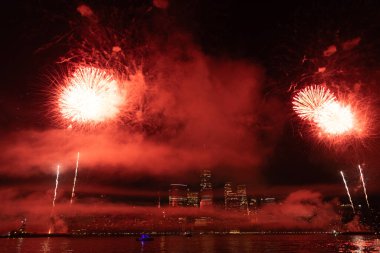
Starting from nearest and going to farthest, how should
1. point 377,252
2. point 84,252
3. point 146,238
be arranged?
point 377,252, point 84,252, point 146,238

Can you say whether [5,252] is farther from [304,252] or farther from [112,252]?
[304,252]

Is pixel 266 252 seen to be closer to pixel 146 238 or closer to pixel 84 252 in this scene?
pixel 84 252

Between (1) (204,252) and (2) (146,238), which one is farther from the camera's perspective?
(2) (146,238)

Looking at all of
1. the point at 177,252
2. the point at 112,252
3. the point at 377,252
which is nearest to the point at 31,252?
the point at 112,252

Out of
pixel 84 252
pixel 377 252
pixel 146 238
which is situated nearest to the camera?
pixel 377 252

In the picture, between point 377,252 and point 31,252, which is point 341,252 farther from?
point 31,252

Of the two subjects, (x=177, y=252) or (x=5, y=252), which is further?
(x=5, y=252)

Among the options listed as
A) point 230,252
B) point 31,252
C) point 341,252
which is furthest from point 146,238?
point 341,252
